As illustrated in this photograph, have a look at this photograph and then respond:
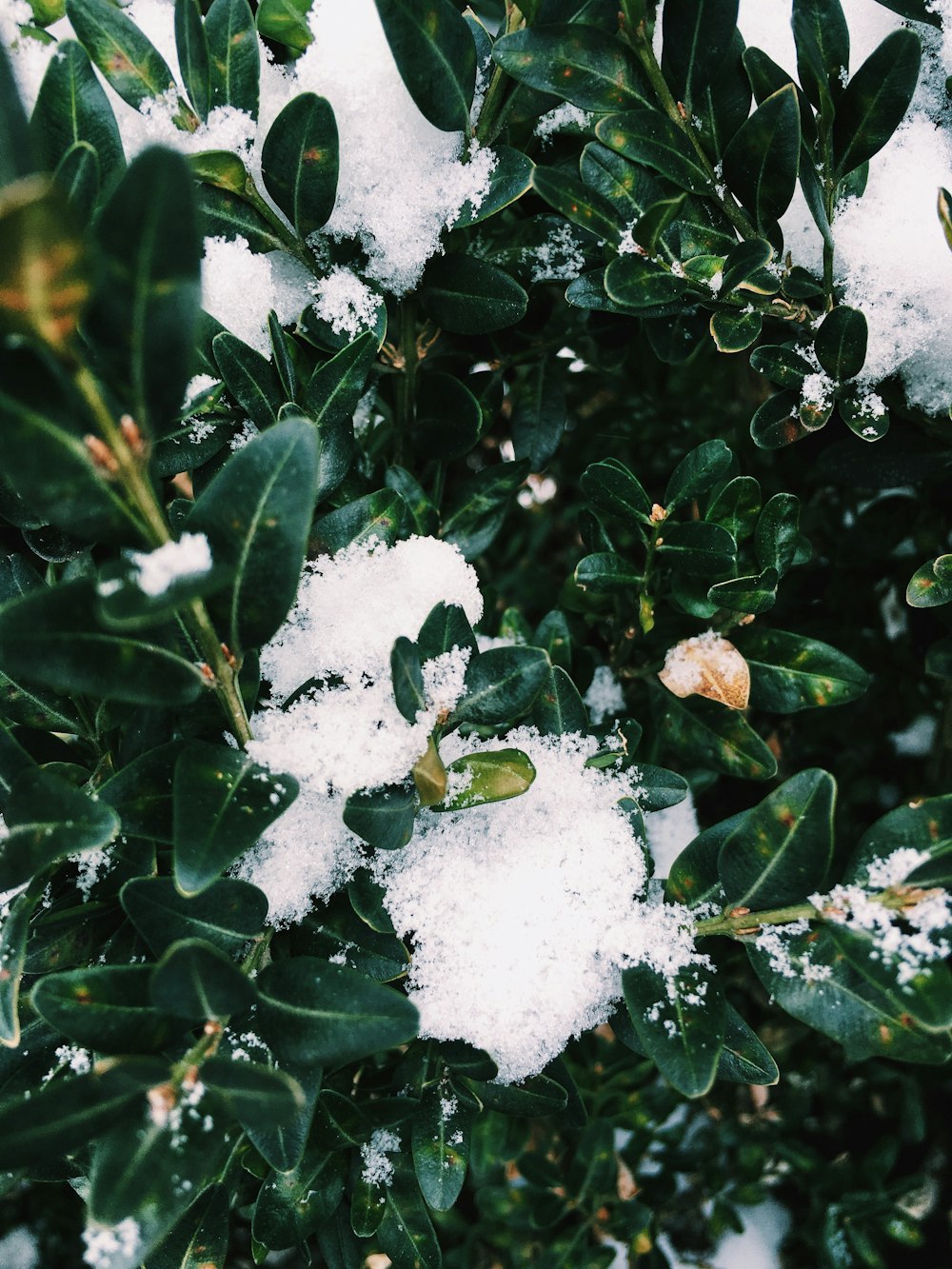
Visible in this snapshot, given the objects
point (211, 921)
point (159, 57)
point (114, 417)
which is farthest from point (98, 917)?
point (159, 57)

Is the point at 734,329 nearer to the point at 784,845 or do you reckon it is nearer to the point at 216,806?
the point at 784,845

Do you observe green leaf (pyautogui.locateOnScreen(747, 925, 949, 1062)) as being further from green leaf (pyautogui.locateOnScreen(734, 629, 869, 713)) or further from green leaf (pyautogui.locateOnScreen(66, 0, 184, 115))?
green leaf (pyautogui.locateOnScreen(66, 0, 184, 115))

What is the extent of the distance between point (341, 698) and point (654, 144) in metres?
0.57

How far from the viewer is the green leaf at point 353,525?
0.91 meters

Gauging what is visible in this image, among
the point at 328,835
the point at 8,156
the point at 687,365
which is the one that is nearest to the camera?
the point at 8,156

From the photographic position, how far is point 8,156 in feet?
1.65

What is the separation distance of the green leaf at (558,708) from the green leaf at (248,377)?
1.21 feet

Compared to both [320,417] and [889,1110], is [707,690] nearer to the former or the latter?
[320,417]

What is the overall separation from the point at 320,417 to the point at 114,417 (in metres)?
0.34

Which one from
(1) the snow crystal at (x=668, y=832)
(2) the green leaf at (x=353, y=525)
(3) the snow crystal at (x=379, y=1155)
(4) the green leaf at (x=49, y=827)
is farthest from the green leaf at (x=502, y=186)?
(3) the snow crystal at (x=379, y=1155)

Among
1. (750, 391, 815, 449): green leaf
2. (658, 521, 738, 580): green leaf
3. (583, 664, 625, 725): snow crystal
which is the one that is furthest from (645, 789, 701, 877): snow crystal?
(750, 391, 815, 449): green leaf

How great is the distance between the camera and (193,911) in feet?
2.43

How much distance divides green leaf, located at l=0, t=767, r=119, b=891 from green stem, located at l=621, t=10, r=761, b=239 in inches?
29.3

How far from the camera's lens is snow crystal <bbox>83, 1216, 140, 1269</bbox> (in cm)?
62
